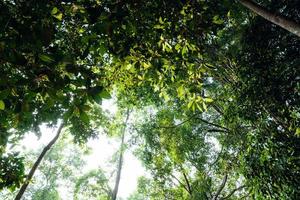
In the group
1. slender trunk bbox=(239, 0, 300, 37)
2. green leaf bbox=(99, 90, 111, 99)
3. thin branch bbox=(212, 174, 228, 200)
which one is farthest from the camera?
thin branch bbox=(212, 174, 228, 200)

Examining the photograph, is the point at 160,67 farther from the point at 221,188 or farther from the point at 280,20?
the point at 221,188

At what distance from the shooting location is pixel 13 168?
197 inches

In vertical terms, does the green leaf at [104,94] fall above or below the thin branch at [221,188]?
below

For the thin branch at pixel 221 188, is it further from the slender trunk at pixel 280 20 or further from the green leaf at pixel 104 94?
the green leaf at pixel 104 94

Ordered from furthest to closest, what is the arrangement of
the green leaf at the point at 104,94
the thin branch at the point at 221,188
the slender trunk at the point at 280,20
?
the thin branch at the point at 221,188
the slender trunk at the point at 280,20
the green leaf at the point at 104,94

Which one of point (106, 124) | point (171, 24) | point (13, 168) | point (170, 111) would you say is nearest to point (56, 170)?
point (106, 124)

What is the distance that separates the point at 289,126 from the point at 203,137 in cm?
752

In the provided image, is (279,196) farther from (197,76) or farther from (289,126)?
(197,76)

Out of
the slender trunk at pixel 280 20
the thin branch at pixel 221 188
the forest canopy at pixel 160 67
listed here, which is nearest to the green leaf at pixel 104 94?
the forest canopy at pixel 160 67

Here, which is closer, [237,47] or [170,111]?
[237,47]

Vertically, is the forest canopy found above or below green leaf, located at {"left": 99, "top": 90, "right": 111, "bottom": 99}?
above

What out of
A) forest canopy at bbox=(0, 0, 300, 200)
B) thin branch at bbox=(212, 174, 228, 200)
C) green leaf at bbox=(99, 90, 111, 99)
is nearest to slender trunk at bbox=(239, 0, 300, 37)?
forest canopy at bbox=(0, 0, 300, 200)

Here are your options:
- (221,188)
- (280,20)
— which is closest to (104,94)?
(280,20)

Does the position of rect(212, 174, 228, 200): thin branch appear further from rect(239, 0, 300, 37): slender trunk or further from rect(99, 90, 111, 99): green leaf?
rect(99, 90, 111, 99): green leaf
